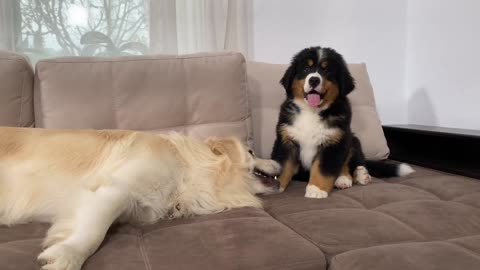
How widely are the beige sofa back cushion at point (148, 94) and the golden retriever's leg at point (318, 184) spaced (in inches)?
15.3

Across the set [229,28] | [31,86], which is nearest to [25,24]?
[31,86]

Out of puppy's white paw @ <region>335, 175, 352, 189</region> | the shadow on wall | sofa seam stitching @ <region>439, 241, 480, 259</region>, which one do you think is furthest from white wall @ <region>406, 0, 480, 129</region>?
sofa seam stitching @ <region>439, 241, 480, 259</region>

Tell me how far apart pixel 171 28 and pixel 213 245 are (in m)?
1.63

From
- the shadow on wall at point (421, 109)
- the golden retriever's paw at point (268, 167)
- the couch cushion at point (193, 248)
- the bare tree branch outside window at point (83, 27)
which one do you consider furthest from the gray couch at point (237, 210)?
the shadow on wall at point (421, 109)

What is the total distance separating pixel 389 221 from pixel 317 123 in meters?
0.62

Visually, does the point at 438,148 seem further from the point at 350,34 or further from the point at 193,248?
the point at 193,248

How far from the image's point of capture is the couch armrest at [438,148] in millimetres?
1828

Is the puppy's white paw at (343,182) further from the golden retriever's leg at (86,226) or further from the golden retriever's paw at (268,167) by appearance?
the golden retriever's leg at (86,226)

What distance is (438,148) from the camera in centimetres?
202

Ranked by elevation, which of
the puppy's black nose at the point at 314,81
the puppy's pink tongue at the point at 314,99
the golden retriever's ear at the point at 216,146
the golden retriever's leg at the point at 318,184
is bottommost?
the golden retriever's leg at the point at 318,184

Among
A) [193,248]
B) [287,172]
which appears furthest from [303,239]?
[287,172]

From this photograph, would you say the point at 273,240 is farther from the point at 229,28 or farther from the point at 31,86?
the point at 229,28

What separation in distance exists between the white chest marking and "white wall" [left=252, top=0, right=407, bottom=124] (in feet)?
3.12

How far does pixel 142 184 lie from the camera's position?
120cm
